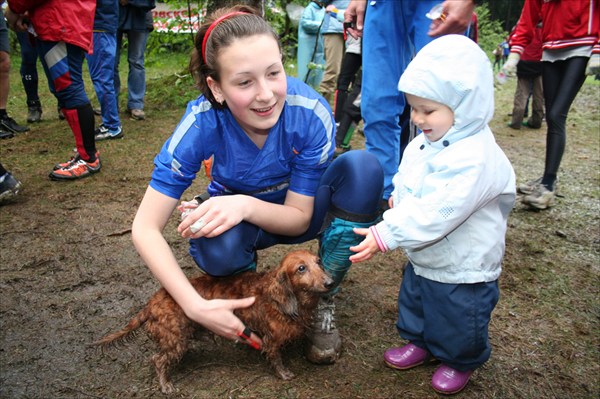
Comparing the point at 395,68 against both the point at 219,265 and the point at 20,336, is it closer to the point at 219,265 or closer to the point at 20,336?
the point at 219,265

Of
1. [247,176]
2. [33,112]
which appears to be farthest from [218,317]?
[33,112]

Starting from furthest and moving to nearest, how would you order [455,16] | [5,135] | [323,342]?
1. [5,135]
2. [455,16]
3. [323,342]

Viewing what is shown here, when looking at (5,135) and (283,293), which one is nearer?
(283,293)

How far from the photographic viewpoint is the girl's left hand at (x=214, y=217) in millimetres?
1952

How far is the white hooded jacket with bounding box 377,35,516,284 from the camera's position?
1700mm

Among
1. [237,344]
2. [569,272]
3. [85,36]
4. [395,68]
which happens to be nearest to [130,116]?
[85,36]

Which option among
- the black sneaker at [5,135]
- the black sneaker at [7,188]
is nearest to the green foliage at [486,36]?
the black sneaker at [5,135]

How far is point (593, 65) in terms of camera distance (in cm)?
366

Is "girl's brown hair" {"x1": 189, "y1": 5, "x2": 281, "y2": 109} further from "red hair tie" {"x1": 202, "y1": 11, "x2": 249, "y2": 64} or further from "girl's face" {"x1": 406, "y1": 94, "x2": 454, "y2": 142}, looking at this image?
"girl's face" {"x1": 406, "y1": 94, "x2": 454, "y2": 142}

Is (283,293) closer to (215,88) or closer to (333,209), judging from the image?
(333,209)

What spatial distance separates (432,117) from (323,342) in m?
1.09

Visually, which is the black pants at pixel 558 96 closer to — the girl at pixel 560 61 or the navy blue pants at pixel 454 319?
the girl at pixel 560 61

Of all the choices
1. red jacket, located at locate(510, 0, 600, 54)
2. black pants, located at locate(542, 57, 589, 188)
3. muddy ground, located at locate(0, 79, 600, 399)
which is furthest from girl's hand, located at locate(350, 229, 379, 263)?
red jacket, located at locate(510, 0, 600, 54)

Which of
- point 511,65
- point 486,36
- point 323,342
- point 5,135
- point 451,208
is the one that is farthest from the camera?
point 486,36
